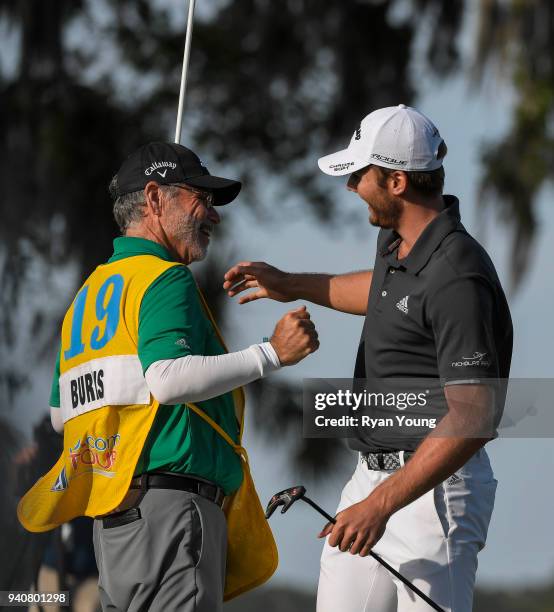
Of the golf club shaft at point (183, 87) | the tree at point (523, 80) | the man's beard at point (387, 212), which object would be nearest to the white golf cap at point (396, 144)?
the man's beard at point (387, 212)

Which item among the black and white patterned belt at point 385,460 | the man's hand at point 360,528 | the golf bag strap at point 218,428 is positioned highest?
the golf bag strap at point 218,428

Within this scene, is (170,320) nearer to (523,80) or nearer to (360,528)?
(360,528)

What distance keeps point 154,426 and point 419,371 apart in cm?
72

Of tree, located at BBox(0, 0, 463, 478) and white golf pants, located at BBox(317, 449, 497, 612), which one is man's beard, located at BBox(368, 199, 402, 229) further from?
tree, located at BBox(0, 0, 463, 478)

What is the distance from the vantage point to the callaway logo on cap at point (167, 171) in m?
3.82

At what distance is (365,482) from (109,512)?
725mm

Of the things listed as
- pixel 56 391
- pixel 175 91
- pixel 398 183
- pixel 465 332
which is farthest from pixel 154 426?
pixel 175 91

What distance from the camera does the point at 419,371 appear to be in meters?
3.71

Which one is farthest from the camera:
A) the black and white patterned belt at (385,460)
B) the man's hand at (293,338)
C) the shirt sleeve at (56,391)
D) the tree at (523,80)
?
the tree at (523,80)

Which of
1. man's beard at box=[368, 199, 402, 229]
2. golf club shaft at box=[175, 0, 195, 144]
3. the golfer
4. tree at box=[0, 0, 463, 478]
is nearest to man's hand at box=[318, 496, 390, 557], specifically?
the golfer

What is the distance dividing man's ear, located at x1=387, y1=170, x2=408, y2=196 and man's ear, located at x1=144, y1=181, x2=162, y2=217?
0.63m

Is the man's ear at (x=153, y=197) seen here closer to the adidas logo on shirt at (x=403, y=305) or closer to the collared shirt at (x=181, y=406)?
the collared shirt at (x=181, y=406)

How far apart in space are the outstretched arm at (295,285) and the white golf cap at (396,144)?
57 centimetres

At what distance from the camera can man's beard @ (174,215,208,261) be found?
3.82 meters
